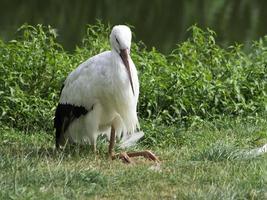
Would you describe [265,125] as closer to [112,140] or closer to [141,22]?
[112,140]

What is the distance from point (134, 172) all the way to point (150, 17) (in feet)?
44.5

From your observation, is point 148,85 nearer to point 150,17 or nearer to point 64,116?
point 64,116

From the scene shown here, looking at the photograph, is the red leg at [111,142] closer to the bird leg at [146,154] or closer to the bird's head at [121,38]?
the bird leg at [146,154]

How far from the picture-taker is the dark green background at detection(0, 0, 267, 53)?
53.3 feet

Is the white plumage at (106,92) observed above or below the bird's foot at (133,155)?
above

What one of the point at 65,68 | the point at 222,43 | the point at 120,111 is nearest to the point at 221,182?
the point at 120,111

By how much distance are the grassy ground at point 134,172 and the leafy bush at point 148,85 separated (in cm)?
60

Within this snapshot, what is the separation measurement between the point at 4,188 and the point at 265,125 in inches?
157

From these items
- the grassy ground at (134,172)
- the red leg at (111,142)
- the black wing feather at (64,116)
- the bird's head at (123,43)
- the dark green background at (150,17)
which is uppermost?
the dark green background at (150,17)

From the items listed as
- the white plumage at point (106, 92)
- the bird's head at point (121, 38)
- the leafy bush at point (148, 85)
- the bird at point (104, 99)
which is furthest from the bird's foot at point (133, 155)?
the leafy bush at point (148, 85)

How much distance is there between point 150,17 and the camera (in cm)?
1923

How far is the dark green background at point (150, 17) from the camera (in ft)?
53.3

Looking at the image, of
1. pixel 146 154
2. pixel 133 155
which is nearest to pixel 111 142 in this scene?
pixel 133 155

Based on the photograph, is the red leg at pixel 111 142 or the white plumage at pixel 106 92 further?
the red leg at pixel 111 142
